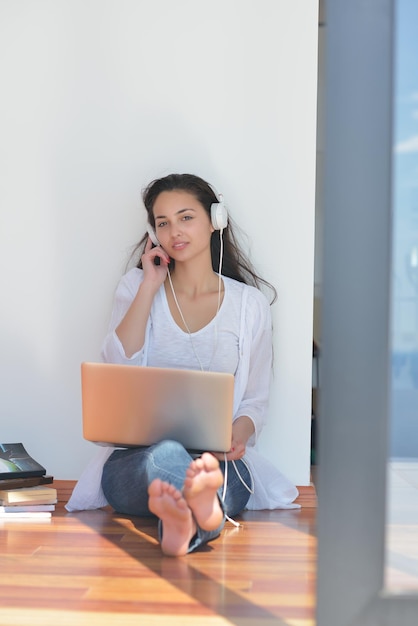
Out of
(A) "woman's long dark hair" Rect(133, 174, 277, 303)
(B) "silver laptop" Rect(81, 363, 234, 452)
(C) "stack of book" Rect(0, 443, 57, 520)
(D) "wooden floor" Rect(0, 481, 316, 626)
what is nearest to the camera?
(D) "wooden floor" Rect(0, 481, 316, 626)

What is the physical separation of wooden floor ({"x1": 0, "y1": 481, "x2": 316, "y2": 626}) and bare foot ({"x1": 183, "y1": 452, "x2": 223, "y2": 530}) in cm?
11

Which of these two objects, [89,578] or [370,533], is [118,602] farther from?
[370,533]

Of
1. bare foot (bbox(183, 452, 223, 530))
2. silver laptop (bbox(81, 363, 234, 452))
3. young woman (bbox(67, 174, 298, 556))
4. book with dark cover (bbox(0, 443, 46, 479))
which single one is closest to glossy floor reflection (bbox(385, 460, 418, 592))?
bare foot (bbox(183, 452, 223, 530))

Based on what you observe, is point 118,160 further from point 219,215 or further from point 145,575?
point 145,575

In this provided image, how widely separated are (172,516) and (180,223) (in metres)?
1.18

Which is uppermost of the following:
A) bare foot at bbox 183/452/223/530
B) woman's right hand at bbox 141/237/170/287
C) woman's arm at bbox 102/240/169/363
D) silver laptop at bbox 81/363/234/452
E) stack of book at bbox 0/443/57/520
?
woman's right hand at bbox 141/237/170/287

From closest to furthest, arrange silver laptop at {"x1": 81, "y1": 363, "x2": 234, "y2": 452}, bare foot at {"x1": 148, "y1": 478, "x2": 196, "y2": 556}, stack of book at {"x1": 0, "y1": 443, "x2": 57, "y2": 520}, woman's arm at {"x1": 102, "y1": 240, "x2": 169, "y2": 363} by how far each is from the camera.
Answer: bare foot at {"x1": 148, "y1": 478, "x2": 196, "y2": 556} < silver laptop at {"x1": 81, "y1": 363, "x2": 234, "y2": 452} < stack of book at {"x1": 0, "y1": 443, "x2": 57, "y2": 520} < woman's arm at {"x1": 102, "y1": 240, "x2": 169, "y2": 363}

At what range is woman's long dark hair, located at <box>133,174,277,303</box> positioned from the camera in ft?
10.0

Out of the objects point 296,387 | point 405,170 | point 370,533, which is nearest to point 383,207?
point 405,170

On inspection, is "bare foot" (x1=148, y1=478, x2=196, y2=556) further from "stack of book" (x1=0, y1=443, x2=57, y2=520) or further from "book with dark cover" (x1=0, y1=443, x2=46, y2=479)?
"book with dark cover" (x1=0, y1=443, x2=46, y2=479)

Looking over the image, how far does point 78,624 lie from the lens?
165 centimetres

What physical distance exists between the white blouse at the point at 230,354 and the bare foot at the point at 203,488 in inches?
27.0

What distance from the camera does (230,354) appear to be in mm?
3002

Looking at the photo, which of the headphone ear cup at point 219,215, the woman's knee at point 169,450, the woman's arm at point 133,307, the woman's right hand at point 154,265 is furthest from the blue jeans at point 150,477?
the headphone ear cup at point 219,215
